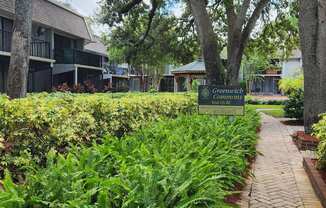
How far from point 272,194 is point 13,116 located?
345 centimetres

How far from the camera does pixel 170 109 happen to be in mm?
12812

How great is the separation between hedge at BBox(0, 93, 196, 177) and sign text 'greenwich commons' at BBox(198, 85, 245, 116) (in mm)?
1430

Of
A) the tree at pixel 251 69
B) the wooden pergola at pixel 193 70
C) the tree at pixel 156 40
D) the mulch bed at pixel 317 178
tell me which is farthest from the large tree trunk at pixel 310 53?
the tree at pixel 251 69

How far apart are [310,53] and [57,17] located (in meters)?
22.5

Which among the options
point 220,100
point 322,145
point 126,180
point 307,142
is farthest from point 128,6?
point 126,180

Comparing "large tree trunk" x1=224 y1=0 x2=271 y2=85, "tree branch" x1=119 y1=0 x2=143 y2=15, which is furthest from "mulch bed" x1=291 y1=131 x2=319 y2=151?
"tree branch" x1=119 y1=0 x2=143 y2=15

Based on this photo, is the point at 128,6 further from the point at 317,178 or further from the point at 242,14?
the point at 317,178

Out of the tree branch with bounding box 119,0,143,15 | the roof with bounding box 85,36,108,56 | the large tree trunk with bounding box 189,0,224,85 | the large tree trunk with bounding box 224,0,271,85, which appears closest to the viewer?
the large tree trunk with bounding box 189,0,224,85

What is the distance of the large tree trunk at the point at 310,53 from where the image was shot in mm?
10625

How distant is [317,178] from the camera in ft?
22.4

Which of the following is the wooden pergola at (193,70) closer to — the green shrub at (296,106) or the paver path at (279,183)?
the green shrub at (296,106)

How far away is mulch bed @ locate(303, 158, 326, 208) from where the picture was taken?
6066mm

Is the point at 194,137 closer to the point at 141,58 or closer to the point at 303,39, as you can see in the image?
the point at 303,39

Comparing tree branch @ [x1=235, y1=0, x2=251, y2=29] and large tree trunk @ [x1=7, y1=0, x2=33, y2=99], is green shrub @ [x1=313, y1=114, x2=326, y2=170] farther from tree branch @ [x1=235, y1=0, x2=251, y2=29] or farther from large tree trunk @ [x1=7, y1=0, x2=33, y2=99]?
tree branch @ [x1=235, y1=0, x2=251, y2=29]
